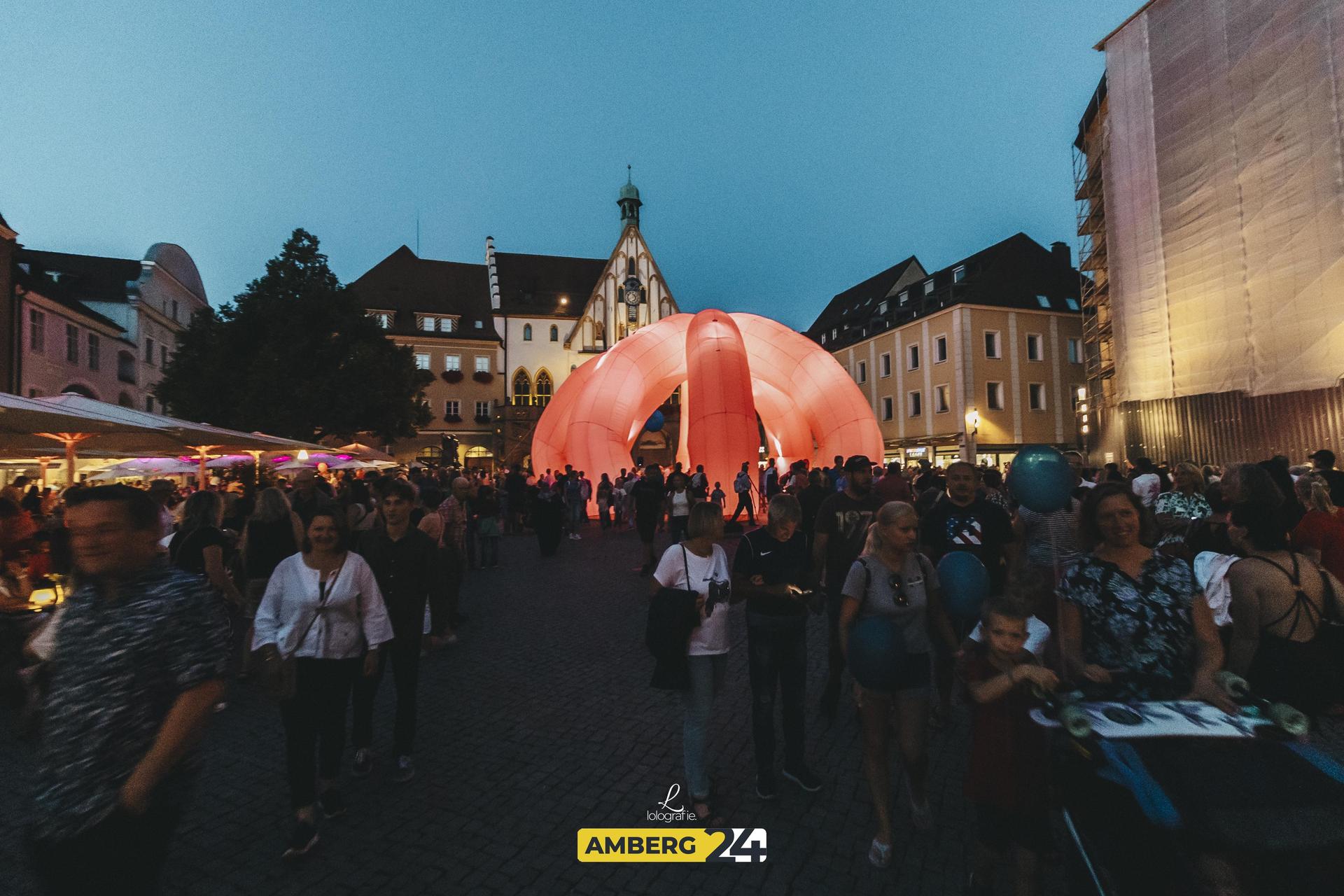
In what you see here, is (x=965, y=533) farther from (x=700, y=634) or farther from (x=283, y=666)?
(x=283, y=666)

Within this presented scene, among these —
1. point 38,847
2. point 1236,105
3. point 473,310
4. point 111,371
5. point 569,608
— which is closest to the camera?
point 38,847

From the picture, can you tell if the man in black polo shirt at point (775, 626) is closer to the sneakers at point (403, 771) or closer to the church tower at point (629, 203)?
the sneakers at point (403, 771)

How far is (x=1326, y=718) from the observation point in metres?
4.36

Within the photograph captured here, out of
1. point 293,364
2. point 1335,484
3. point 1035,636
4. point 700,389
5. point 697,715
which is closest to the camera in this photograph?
point 1035,636

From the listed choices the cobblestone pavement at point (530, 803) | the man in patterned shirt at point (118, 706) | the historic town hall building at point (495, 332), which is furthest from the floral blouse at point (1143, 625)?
the historic town hall building at point (495, 332)

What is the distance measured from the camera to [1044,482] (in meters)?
4.04

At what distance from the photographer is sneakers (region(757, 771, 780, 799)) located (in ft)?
11.4

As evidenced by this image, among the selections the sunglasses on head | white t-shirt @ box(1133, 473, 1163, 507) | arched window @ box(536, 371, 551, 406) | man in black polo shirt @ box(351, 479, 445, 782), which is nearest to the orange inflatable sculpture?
white t-shirt @ box(1133, 473, 1163, 507)

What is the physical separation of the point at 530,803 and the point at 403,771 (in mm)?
839

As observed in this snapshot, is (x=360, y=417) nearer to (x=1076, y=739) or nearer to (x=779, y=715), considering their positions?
(x=779, y=715)

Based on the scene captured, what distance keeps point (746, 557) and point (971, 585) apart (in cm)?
115

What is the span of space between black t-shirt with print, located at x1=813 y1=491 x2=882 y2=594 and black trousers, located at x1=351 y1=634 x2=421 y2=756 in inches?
108

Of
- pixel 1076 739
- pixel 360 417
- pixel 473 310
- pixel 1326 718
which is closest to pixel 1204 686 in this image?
pixel 1076 739

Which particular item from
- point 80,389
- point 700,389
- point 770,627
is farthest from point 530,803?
point 80,389
